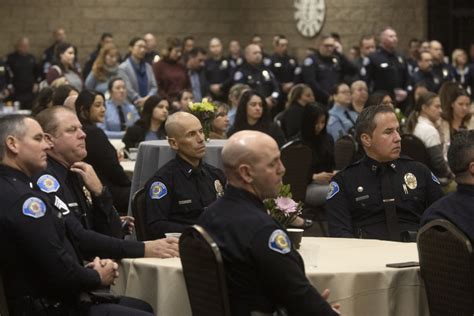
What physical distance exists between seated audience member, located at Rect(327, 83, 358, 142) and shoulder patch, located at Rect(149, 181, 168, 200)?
5330 millimetres

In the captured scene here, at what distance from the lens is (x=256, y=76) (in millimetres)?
14914

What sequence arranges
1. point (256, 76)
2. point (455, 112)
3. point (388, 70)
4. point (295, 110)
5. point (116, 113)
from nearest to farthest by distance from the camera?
point (455, 112)
point (116, 113)
point (295, 110)
point (388, 70)
point (256, 76)

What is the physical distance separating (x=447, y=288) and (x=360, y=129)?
167cm

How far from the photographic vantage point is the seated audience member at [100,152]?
720 cm

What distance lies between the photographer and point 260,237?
3668 millimetres

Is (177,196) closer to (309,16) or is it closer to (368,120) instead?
(368,120)

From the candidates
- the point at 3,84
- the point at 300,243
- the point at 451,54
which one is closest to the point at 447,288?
the point at 300,243

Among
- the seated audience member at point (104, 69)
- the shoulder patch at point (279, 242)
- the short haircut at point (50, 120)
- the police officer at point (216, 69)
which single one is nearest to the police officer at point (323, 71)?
the police officer at point (216, 69)

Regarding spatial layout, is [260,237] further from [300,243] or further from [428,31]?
[428,31]

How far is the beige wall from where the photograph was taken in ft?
60.7

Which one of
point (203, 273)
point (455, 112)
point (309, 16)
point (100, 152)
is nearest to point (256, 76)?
point (309, 16)

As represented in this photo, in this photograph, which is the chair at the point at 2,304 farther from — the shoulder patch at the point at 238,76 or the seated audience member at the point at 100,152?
the shoulder patch at the point at 238,76

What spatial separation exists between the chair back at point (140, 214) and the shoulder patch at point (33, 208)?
1.35 metres

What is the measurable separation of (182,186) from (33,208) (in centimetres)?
148
